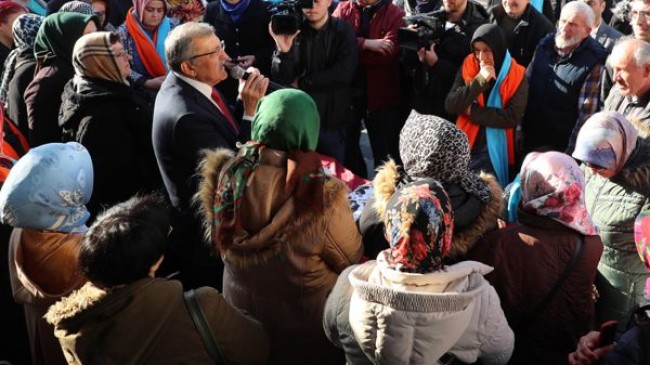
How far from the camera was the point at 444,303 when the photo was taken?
6.99ft

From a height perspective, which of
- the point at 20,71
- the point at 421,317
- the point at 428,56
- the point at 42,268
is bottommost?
the point at 20,71

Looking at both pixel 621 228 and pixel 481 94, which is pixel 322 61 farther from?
pixel 621 228

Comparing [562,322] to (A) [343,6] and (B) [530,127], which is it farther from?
(A) [343,6]

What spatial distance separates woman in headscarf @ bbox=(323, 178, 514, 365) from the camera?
214cm

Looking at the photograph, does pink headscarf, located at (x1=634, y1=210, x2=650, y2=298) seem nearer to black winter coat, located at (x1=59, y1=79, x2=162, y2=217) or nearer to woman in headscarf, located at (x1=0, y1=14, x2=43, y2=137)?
black winter coat, located at (x1=59, y1=79, x2=162, y2=217)

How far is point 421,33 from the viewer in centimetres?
506

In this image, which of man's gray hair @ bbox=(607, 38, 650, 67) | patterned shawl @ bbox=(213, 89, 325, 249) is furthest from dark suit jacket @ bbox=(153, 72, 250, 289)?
man's gray hair @ bbox=(607, 38, 650, 67)

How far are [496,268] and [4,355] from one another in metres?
2.26

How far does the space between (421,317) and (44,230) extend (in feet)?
4.93

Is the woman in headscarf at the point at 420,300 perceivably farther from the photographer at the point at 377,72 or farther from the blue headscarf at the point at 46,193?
the photographer at the point at 377,72

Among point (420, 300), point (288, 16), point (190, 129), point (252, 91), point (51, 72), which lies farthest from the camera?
point (288, 16)

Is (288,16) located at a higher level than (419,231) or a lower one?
lower

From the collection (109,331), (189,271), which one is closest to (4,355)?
(189,271)

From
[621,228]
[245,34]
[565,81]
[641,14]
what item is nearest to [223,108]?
[245,34]
